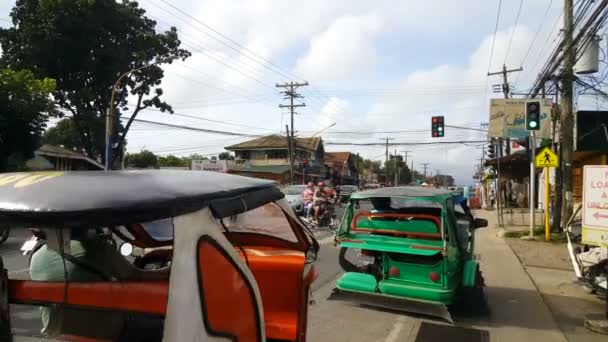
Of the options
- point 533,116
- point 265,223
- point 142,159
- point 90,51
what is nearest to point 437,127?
point 533,116

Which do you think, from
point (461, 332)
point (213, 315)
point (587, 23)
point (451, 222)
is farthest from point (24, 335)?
point (587, 23)

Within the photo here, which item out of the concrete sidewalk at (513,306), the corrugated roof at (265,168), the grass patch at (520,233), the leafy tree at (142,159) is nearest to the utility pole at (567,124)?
the grass patch at (520,233)

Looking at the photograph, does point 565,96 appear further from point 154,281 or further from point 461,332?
point 154,281

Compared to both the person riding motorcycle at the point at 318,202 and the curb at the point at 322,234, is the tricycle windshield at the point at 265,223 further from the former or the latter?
the person riding motorcycle at the point at 318,202

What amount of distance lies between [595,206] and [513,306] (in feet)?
5.90

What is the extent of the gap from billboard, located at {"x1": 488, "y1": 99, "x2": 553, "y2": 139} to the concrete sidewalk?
6.97m

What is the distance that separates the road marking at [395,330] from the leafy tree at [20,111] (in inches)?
603

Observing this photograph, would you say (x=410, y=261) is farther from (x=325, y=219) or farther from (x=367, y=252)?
(x=325, y=219)

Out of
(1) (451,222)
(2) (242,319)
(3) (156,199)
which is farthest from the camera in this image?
(1) (451,222)

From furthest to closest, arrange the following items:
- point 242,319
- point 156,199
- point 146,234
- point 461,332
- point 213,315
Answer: point 461,332
point 146,234
point 242,319
point 213,315
point 156,199

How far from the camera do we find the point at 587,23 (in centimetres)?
1008

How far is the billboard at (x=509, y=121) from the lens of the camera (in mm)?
16500

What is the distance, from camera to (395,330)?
5.47 m

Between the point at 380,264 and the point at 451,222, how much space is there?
112 cm
